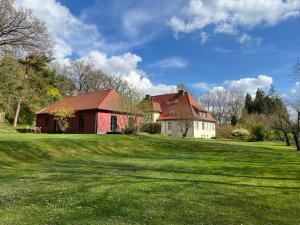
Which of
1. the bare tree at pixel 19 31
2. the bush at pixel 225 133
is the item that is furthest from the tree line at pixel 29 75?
the bush at pixel 225 133

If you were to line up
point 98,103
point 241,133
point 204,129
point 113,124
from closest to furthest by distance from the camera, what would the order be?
point 98,103 → point 113,124 → point 241,133 → point 204,129

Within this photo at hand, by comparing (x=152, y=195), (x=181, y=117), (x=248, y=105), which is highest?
(x=248, y=105)

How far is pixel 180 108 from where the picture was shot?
57781 mm

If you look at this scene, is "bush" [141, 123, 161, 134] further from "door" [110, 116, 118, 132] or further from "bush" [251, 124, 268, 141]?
"bush" [251, 124, 268, 141]

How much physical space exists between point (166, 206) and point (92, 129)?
32346 millimetres

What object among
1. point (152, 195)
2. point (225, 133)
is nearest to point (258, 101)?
point (225, 133)

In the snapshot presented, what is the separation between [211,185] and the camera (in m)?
11.6

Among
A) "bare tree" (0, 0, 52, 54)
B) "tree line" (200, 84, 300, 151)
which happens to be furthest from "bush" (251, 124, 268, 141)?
"bare tree" (0, 0, 52, 54)

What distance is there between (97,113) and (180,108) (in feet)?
67.5

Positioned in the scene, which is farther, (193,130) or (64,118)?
(193,130)

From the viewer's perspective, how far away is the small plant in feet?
136

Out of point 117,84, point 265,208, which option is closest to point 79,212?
point 265,208

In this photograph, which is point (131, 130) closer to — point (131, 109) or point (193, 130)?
point (131, 109)

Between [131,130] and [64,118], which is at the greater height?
[64,118]
